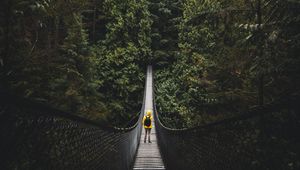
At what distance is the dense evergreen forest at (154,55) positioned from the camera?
435 cm

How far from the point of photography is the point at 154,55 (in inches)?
1036

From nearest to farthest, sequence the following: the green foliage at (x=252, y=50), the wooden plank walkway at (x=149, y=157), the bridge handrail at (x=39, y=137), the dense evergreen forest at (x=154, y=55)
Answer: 1. the bridge handrail at (x=39, y=137)
2. the green foliage at (x=252, y=50)
3. the dense evergreen forest at (x=154, y=55)
4. the wooden plank walkway at (x=149, y=157)

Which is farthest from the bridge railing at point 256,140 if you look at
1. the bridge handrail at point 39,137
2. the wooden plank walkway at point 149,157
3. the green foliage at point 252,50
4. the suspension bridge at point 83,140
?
the wooden plank walkway at point 149,157

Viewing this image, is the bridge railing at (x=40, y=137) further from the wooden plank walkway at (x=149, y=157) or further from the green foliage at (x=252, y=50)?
the wooden plank walkway at (x=149, y=157)

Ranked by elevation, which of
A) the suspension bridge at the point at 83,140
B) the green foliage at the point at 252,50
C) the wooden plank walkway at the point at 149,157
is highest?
the green foliage at the point at 252,50

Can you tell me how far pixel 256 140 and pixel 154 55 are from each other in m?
25.1

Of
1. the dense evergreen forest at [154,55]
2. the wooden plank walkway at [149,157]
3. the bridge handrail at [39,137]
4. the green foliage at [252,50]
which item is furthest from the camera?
the wooden plank walkway at [149,157]

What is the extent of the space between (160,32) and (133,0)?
154 inches

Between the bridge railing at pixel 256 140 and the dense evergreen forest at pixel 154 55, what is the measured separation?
1978 mm

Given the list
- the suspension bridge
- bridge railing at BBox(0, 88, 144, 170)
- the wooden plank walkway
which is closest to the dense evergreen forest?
the wooden plank walkway

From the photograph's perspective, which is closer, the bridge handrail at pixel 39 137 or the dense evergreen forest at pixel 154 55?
the bridge handrail at pixel 39 137


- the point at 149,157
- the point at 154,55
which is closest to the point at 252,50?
the point at 149,157

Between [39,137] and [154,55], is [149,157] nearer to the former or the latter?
[39,137]

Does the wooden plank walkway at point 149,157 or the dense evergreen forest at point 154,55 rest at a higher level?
the dense evergreen forest at point 154,55
